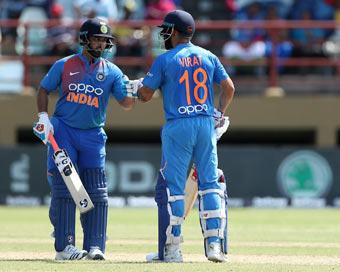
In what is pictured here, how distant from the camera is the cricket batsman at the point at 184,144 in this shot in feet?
26.2

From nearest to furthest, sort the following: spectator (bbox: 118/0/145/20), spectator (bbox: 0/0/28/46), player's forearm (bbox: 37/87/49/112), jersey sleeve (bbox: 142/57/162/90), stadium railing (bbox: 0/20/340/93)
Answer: jersey sleeve (bbox: 142/57/162/90), player's forearm (bbox: 37/87/49/112), stadium railing (bbox: 0/20/340/93), spectator (bbox: 118/0/145/20), spectator (bbox: 0/0/28/46)

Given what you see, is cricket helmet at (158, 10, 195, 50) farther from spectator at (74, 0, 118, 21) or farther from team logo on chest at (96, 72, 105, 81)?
spectator at (74, 0, 118, 21)

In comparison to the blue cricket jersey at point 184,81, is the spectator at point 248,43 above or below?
above

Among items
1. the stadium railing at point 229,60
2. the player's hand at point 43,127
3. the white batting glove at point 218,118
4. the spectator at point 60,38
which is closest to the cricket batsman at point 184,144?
the white batting glove at point 218,118

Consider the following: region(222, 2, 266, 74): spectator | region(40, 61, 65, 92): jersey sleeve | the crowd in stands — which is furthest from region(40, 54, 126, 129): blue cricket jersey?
region(222, 2, 266, 74): spectator

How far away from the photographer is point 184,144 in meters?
7.97

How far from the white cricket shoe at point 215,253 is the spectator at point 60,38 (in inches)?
387

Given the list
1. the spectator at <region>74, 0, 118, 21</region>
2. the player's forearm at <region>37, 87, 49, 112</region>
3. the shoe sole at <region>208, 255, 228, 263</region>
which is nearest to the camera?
the shoe sole at <region>208, 255, 228, 263</region>

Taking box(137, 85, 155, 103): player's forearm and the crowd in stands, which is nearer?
box(137, 85, 155, 103): player's forearm

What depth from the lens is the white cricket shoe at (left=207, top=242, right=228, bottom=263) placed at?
7.84 metres

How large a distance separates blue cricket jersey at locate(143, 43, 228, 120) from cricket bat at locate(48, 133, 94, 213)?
3.02 ft

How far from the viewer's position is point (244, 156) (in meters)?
16.9

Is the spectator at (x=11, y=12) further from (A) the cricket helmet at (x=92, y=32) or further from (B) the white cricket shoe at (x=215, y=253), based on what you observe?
(B) the white cricket shoe at (x=215, y=253)

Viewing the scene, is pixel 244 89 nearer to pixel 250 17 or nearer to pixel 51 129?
pixel 250 17
